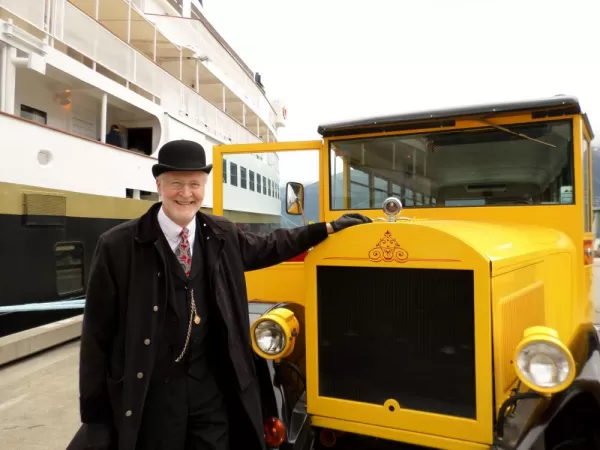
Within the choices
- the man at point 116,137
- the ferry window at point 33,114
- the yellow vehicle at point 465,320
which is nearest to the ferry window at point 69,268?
the ferry window at point 33,114

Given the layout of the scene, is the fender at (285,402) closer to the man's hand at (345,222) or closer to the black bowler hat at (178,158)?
the man's hand at (345,222)

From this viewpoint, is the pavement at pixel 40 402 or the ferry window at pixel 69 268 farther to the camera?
the ferry window at pixel 69 268

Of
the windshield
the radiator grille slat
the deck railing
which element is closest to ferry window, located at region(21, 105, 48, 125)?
the deck railing

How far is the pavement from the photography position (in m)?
3.58

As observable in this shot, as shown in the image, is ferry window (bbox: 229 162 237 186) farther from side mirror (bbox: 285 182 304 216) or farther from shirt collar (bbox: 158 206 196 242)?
shirt collar (bbox: 158 206 196 242)

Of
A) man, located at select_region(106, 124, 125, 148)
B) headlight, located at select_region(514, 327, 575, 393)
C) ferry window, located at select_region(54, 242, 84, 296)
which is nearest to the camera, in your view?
headlight, located at select_region(514, 327, 575, 393)

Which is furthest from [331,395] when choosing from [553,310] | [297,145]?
[297,145]

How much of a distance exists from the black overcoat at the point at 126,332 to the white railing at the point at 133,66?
7418 millimetres

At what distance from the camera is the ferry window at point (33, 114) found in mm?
8344

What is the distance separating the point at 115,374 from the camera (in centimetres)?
189

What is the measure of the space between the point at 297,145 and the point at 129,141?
8.95 m

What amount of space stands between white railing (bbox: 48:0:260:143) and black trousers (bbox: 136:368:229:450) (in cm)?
778

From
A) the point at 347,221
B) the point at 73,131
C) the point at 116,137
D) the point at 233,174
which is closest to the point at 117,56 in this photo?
the point at 116,137

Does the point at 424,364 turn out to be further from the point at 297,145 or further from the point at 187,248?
the point at 297,145
